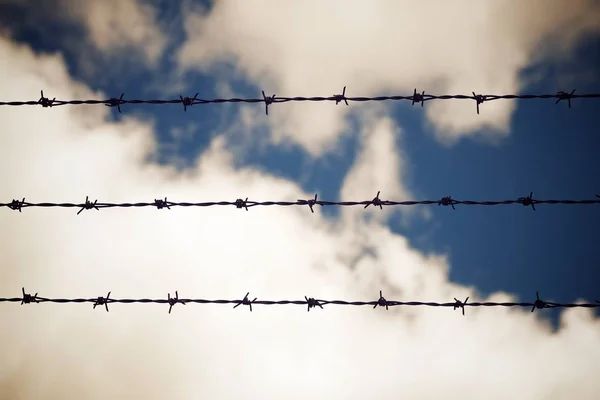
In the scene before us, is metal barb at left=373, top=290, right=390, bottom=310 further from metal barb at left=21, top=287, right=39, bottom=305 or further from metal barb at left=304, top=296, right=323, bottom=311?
→ metal barb at left=21, top=287, right=39, bottom=305

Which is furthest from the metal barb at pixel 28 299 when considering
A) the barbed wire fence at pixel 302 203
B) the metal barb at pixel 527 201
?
the metal barb at pixel 527 201

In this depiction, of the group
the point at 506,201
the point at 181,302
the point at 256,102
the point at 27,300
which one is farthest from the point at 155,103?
the point at 506,201

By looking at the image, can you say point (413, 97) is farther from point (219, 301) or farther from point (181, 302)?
point (181, 302)

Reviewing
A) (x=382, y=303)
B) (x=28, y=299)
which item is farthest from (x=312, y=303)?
(x=28, y=299)

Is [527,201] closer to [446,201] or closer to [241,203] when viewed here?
[446,201]

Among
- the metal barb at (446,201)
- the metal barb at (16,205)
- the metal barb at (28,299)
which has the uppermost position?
the metal barb at (446,201)

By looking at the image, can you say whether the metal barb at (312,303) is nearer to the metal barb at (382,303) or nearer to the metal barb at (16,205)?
the metal barb at (382,303)

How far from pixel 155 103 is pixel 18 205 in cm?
168

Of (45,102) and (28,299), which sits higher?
(45,102)

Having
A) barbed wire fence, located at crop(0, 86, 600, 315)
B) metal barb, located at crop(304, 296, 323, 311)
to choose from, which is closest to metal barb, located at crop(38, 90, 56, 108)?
barbed wire fence, located at crop(0, 86, 600, 315)

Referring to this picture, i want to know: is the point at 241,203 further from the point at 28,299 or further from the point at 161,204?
Result: the point at 28,299

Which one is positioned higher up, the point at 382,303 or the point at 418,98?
→ the point at 418,98

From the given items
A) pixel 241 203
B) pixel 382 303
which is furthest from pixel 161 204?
pixel 382 303

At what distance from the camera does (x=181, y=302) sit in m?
3.98
